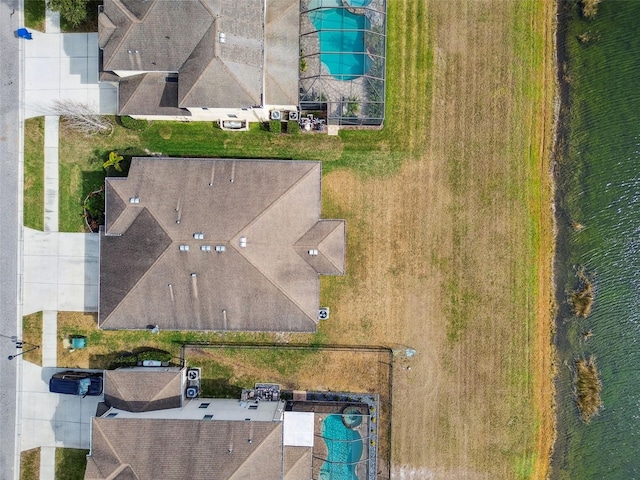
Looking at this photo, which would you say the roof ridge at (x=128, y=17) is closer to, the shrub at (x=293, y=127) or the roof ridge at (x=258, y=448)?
the shrub at (x=293, y=127)

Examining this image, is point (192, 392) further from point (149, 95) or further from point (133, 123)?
point (149, 95)

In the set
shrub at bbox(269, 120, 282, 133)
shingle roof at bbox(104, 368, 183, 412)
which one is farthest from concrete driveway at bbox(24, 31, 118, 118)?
shingle roof at bbox(104, 368, 183, 412)

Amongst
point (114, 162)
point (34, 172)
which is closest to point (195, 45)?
point (114, 162)

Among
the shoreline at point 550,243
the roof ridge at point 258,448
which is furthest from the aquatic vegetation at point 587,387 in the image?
the roof ridge at point 258,448

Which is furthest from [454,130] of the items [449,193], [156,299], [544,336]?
[156,299]

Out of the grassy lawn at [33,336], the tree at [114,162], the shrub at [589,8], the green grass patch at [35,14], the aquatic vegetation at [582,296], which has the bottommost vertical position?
the grassy lawn at [33,336]

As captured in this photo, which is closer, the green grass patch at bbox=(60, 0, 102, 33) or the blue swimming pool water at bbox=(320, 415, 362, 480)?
the green grass patch at bbox=(60, 0, 102, 33)

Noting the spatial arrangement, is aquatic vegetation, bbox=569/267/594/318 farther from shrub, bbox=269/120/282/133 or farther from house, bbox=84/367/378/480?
shrub, bbox=269/120/282/133
